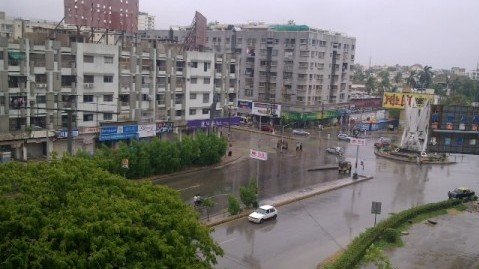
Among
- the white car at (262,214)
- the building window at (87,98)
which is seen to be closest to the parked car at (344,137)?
the building window at (87,98)

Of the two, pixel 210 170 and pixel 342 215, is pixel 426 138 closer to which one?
pixel 342 215

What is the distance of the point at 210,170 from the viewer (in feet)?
143

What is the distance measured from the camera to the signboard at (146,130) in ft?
149

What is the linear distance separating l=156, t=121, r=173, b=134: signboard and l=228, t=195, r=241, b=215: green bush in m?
20.6

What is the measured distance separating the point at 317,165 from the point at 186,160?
1408 cm

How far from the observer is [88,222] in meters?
13.0

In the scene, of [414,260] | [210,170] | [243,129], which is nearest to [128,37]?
[243,129]

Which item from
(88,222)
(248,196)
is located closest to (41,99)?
(248,196)

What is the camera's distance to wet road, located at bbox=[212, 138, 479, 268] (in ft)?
79.2

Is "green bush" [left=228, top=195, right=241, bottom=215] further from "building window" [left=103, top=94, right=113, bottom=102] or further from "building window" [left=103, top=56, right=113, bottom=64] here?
"building window" [left=103, top=56, right=113, bottom=64]

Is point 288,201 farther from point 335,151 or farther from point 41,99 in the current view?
point 335,151

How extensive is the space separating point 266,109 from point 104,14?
108 feet

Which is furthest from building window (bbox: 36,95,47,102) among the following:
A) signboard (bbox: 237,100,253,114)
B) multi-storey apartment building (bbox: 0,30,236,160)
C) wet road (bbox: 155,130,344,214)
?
signboard (bbox: 237,100,253,114)

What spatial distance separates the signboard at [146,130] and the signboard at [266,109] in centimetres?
2717
